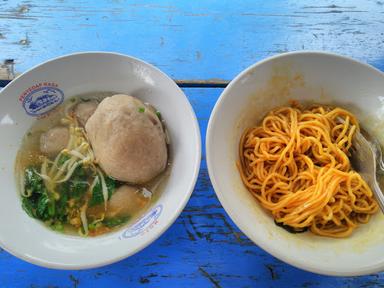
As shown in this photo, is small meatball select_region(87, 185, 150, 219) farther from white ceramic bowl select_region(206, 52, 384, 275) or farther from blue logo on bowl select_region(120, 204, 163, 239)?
white ceramic bowl select_region(206, 52, 384, 275)

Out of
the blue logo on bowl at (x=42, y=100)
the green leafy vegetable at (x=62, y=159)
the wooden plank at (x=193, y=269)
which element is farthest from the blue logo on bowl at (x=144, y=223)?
the blue logo on bowl at (x=42, y=100)

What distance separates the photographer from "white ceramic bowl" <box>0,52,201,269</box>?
1.03 metres

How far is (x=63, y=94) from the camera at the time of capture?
1.32m

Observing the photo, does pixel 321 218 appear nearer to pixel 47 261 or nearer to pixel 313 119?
pixel 313 119

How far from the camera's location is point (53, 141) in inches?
51.5

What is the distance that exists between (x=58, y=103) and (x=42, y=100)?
6cm

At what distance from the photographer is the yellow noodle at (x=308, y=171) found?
1.14m

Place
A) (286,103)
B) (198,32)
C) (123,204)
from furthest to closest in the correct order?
(198,32) < (286,103) < (123,204)

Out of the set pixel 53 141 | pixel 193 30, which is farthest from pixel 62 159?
pixel 193 30

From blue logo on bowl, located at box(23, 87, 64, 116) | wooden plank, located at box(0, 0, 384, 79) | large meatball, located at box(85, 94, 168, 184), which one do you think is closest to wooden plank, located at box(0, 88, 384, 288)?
large meatball, located at box(85, 94, 168, 184)

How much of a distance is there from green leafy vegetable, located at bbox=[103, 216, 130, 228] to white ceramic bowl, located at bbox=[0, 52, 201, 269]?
57 millimetres

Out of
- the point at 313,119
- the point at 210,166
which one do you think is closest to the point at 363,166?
the point at 313,119

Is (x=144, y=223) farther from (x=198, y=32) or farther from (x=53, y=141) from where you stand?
(x=198, y=32)

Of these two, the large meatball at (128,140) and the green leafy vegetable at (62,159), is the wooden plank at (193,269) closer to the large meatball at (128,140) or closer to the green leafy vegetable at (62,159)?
the large meatball at (128,140)
